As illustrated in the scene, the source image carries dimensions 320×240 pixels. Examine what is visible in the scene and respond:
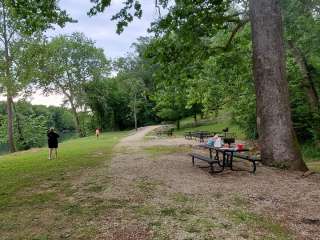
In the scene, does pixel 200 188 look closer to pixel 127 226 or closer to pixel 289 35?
pixel 127 226

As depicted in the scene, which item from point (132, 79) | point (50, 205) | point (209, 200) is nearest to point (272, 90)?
point (209, 200)

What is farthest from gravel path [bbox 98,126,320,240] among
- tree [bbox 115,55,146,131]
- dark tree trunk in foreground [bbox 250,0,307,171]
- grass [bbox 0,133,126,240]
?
tree [bbox 115,55,146,131]

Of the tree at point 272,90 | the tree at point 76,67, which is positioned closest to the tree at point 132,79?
the tree at point 76,67

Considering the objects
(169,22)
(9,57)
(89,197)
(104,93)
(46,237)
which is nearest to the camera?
(46,237)

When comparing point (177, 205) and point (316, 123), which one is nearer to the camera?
point (177, 205)

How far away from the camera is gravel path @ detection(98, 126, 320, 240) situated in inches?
201

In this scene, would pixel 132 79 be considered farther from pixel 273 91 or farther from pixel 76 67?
pixel 273 91

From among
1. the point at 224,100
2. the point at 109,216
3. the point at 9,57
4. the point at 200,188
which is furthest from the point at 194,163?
the point at 9,57

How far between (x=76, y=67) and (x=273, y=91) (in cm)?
4376

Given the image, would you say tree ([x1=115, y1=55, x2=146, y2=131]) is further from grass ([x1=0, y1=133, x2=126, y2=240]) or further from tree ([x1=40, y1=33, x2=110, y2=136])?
grass ([x1=0, y1=133, x2=126, y2=240])

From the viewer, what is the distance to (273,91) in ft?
34.8

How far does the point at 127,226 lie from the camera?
5.32 meters

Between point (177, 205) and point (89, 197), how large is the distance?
1987 mm

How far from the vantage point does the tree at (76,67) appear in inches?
1916
